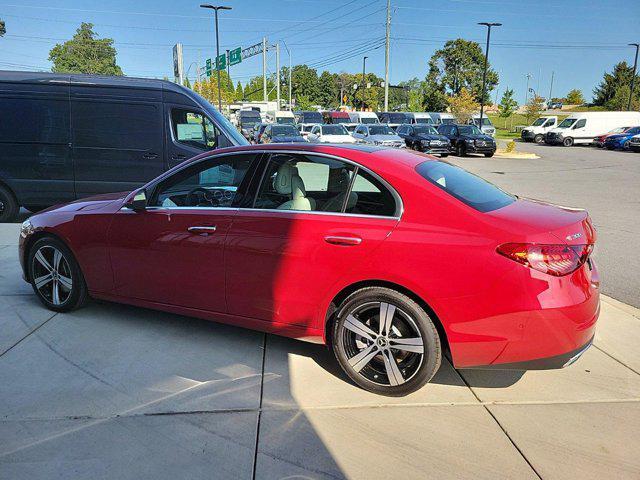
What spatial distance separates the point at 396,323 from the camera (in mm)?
3150

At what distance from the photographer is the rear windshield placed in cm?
320

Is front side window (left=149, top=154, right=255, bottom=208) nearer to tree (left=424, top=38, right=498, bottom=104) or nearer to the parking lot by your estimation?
the parking lot

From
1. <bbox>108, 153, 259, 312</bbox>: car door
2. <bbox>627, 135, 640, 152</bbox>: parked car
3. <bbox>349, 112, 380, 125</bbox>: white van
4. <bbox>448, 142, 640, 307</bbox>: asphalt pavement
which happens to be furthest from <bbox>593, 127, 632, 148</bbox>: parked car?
<bbox>108, 153, 259, 312</bbox>: car door

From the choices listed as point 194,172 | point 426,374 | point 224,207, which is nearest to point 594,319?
point 426,374

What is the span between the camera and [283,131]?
2362 centimetres

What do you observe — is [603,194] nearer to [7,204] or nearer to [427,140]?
[427,140]

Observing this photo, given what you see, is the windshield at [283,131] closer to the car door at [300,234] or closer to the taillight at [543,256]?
the car door at [300,234]

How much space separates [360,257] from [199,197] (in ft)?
5.62

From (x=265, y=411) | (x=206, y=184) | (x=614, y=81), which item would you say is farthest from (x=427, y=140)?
(x=614, y=81)

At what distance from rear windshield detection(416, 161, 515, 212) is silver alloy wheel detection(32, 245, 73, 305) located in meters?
3.23

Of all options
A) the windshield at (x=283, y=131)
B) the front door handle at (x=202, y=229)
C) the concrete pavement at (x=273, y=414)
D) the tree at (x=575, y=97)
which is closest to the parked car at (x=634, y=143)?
the windshield at (x=283, y=131)

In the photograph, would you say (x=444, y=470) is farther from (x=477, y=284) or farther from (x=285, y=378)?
(x=285, y=378)

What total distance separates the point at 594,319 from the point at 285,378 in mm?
2004

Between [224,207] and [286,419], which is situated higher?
[224,207]
